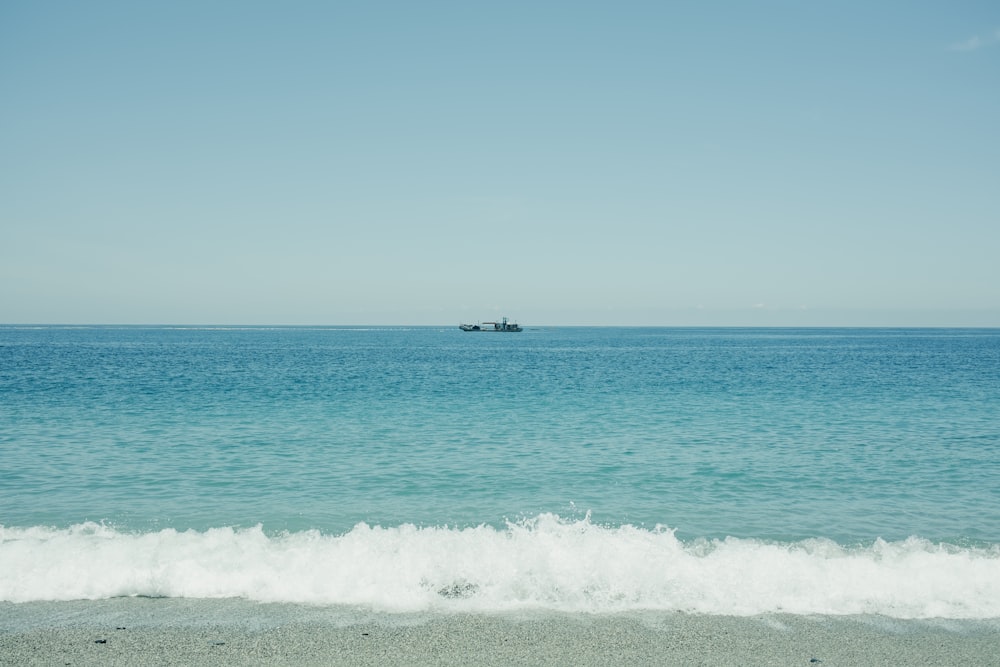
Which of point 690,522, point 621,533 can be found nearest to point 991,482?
point 690,522

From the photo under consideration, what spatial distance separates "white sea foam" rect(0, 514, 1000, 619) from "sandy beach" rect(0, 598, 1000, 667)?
0.39m

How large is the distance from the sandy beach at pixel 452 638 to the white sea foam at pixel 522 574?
0.39 meters

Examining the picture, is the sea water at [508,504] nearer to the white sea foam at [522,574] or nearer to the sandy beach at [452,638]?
the white sea foam at [522,574]

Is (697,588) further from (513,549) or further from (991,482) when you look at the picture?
(991,482)

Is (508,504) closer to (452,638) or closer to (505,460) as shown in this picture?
(505,460)

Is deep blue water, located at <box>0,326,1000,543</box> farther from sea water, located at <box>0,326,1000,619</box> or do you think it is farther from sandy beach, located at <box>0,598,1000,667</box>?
sandy beach, located at <box>0,598,1000,667</box>

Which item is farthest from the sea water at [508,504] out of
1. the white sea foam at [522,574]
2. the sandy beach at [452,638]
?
the sandy beach at [452,638]

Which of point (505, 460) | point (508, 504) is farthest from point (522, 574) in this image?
point (505, 460)

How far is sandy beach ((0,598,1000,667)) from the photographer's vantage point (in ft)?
25.6

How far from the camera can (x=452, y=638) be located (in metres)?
8.31

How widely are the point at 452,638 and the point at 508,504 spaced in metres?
7.07

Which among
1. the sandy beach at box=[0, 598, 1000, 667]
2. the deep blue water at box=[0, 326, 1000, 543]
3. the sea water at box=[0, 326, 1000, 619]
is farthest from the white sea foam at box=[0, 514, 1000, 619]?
the deep blue water at box=[0, 326, 1000, 543]

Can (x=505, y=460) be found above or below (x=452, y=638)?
below

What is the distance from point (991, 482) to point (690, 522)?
895cm
